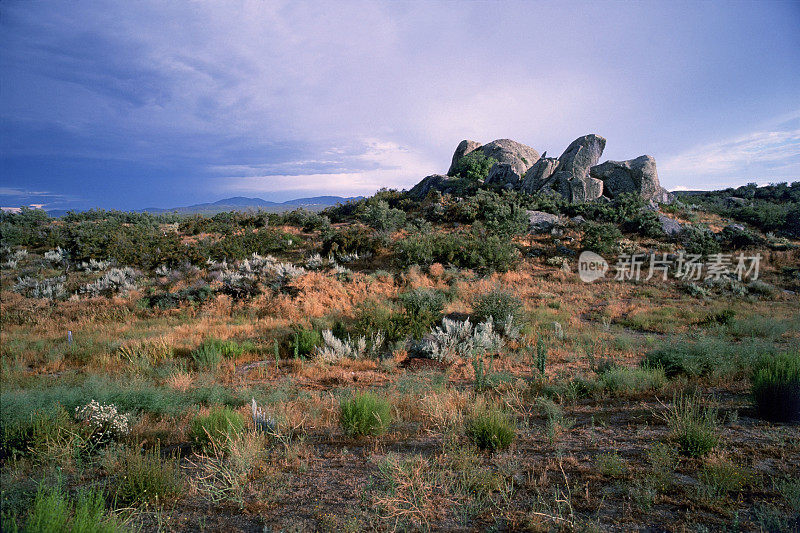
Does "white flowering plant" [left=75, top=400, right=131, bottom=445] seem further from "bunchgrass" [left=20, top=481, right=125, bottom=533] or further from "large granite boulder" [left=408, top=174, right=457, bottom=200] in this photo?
"large granite boulder" [left=408, top=174, right=457, bottom=200]

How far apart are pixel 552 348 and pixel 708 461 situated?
4.72m

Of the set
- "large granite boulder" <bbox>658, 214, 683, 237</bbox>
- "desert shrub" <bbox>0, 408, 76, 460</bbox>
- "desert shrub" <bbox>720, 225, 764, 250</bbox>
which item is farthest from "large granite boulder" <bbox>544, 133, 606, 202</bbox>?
"desert shrub" <bbox>0, 408, 76, 460</bbox>

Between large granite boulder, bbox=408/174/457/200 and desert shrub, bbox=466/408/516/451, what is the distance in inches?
1057

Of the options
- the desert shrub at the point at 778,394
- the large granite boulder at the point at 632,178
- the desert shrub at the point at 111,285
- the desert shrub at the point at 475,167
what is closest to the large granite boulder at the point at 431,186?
the desert shrub at the point at 475,167

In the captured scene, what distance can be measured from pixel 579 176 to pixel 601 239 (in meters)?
10.5

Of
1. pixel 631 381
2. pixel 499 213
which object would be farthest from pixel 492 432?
pixel 499 213

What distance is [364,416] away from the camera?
3756 mm

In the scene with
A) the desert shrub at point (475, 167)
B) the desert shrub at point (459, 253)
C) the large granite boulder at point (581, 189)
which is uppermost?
the desert shrub at point (475, 167)

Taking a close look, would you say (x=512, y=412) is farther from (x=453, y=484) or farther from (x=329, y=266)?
(x=329, y=266)

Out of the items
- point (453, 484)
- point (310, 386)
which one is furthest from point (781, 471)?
point (310, 386)

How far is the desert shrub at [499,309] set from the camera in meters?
8.61

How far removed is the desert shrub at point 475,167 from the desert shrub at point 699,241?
51.4 ft

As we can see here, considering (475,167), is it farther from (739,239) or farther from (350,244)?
(350,244)

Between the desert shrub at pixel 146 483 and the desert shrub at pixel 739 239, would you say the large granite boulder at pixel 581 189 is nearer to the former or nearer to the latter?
the desert shrub at pixel 739 239
